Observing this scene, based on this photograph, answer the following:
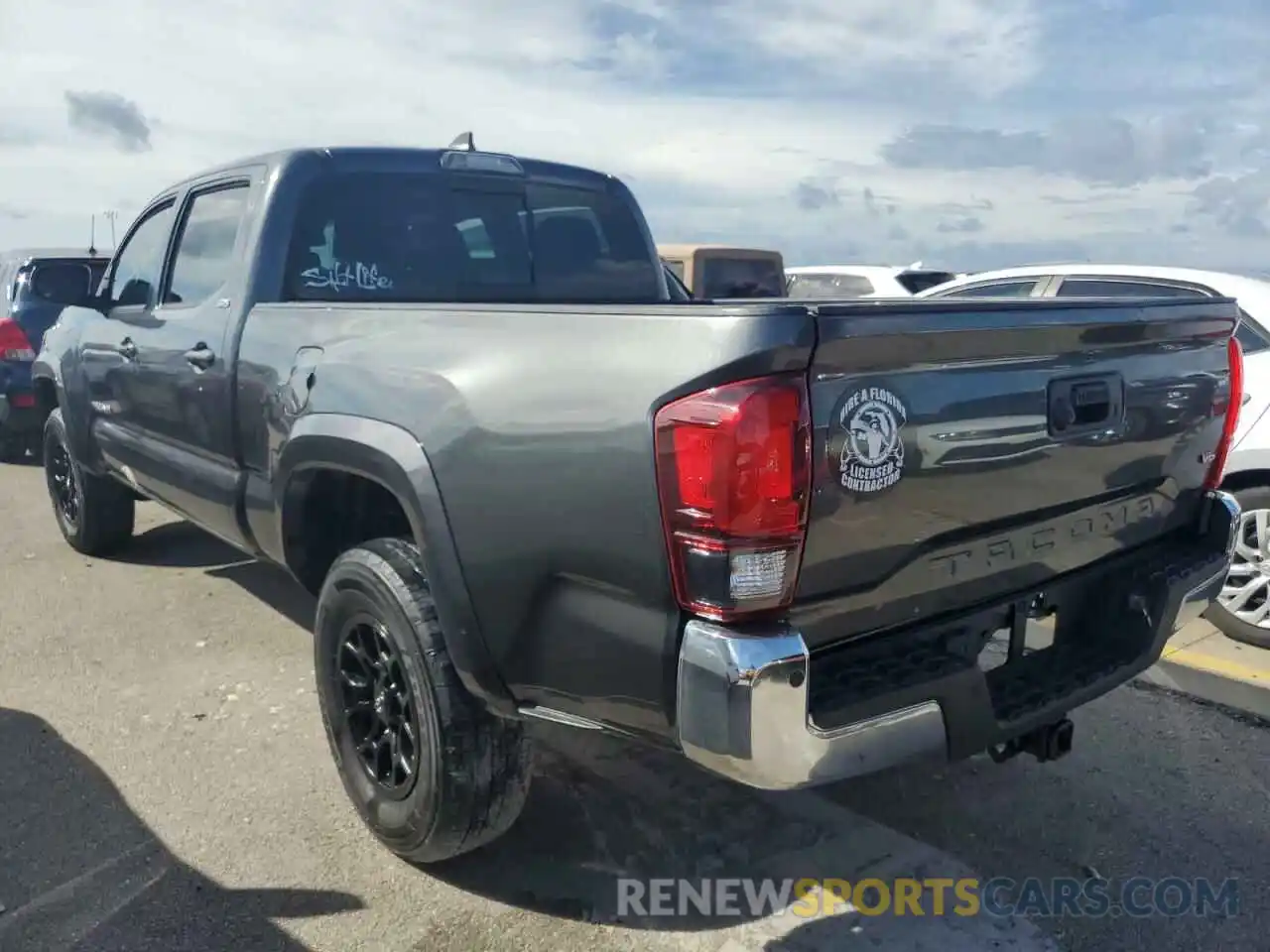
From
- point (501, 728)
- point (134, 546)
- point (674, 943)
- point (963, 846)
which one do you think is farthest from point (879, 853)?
point (134, 546)

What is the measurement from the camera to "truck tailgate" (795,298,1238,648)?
2.08m

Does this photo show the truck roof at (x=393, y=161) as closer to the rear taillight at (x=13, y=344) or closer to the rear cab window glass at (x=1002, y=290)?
the rear cab window glass at (x=1002, y=290)

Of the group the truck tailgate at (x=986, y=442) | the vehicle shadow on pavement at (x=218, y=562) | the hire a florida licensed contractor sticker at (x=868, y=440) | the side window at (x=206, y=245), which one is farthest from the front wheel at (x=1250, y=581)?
the side window at (x=206, y=245)

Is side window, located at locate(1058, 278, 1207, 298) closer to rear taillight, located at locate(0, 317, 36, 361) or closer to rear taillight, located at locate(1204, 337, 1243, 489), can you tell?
rear taillight, located at locate(1204, 337, 1243, 489)

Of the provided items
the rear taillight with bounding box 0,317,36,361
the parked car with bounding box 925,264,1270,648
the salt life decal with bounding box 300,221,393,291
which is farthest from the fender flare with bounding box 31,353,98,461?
the parked car with bounding box 925,264,1270,648

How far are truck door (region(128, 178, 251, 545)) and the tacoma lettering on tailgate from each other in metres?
2.42

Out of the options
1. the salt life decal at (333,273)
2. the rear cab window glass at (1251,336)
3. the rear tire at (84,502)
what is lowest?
the rear tire at (84,502)

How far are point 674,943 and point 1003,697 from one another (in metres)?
1.01

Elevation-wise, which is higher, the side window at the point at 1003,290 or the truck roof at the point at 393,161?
the truck roof at the point at 393,161

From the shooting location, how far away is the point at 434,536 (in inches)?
98.7

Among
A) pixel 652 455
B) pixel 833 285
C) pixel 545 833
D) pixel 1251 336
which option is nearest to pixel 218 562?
pixel 545 833

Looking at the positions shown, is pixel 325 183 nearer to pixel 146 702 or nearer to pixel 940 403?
pixel 146 702

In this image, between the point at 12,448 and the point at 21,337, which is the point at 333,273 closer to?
the point at 21,337

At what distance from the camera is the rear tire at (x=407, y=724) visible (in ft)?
8.71
